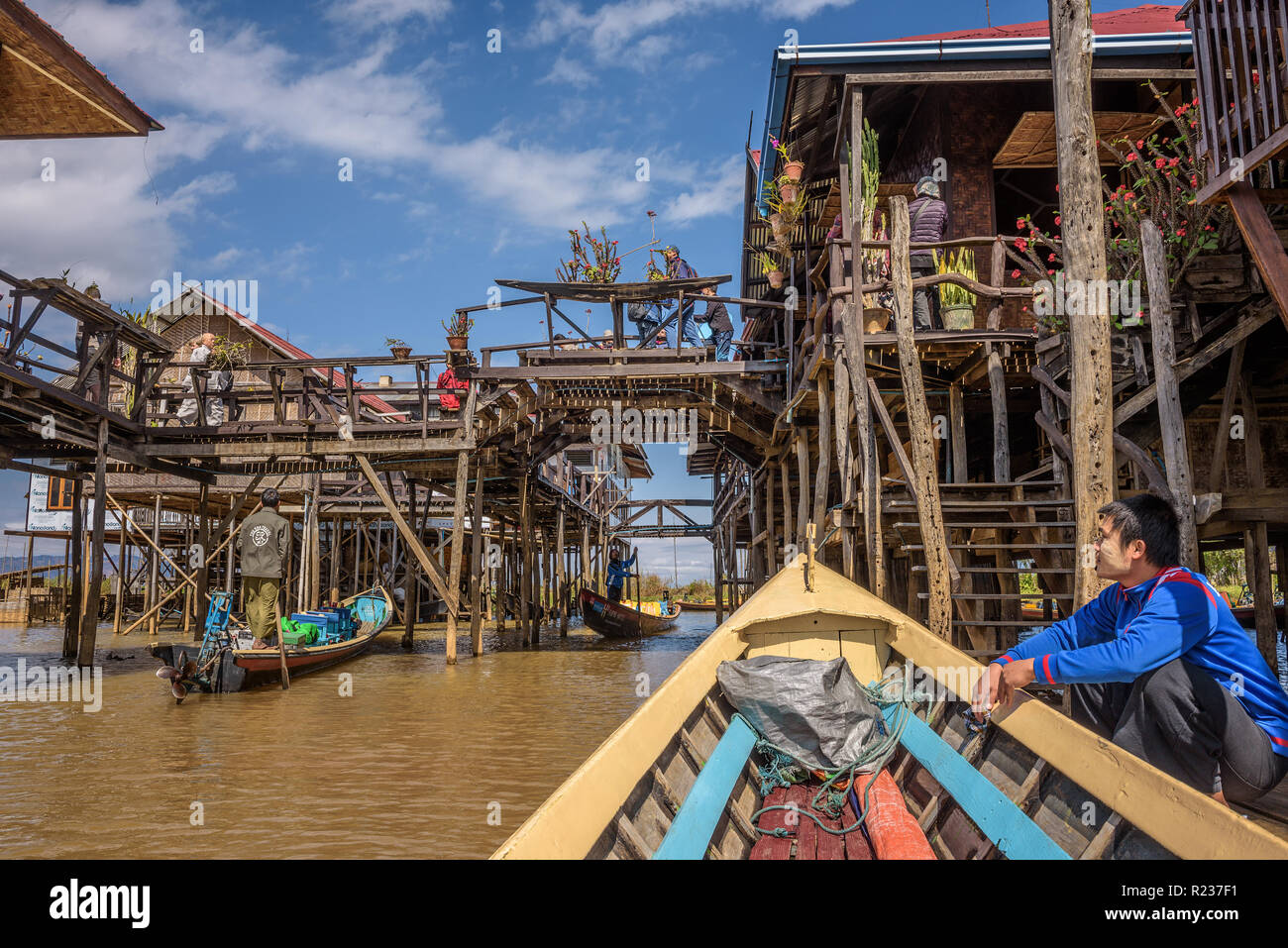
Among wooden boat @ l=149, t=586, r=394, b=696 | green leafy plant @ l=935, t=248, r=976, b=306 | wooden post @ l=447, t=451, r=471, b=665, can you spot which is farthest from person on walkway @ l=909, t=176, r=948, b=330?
wooden boat @ l=149, t=586, r=394, b=696

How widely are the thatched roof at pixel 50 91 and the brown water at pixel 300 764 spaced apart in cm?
573

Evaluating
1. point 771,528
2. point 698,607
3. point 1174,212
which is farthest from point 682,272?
point 698,607

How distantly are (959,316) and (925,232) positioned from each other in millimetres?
1094

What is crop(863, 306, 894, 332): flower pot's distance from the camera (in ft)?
27.7

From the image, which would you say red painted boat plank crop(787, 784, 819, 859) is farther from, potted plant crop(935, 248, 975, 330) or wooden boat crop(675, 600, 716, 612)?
wooden boat crop(675, 600, 716, 612)

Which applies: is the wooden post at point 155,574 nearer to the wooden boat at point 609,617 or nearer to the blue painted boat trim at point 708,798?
the wooden boat at point 609,617

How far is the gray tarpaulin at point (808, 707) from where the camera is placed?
3.94 metres

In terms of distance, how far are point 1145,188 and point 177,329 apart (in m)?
22.6

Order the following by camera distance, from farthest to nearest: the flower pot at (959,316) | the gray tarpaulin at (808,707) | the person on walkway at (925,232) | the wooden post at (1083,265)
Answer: the person on walkway at (925,232)
the flower pot at (959,316)
the wooden post at (1083,265)
the gray tarpaulin at (808,707)

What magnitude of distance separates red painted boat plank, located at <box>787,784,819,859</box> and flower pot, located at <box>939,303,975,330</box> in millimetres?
6383

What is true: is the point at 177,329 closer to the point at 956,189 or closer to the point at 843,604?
the point at 956,189

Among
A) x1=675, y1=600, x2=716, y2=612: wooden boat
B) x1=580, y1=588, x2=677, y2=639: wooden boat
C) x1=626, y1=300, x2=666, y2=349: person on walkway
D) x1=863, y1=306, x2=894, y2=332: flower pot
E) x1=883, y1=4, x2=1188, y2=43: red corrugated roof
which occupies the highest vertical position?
x1=883, y1=4, x2=1188, y2=43: red corrugated roof

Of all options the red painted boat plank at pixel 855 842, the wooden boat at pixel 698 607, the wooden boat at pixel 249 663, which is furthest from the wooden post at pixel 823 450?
the wooden boat at pixel 698 607
